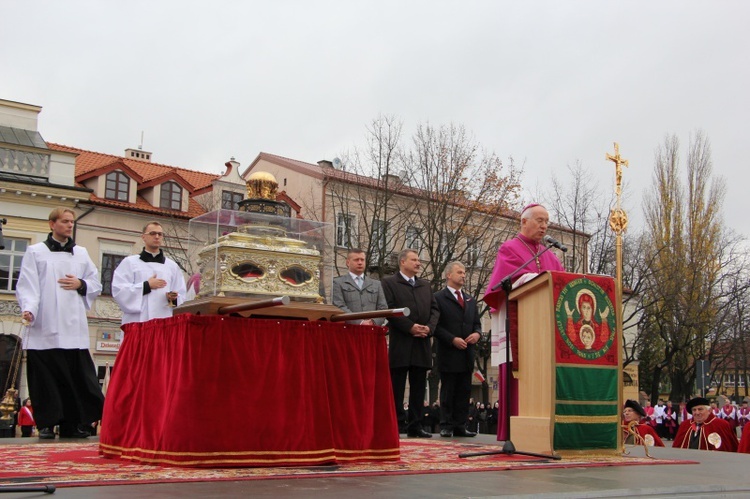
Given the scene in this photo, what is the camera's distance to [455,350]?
34.7ft

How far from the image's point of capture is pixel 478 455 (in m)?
7.32

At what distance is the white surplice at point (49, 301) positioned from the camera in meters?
9.13

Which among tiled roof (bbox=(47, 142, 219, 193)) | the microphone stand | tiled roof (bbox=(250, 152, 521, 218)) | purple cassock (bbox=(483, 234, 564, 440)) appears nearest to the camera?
the microphone stand

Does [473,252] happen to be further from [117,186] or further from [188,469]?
[188,469]

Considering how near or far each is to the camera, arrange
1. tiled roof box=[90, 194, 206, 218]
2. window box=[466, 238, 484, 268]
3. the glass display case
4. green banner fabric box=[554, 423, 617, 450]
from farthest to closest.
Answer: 1. tiled roof box=[90, 194, 206, 218]
2. window box=[466, 238, 484, 268]
3. green banner fabric box=[554, 423, 617, 450]
4. the glass display case

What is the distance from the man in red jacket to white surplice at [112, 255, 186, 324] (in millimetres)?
7409

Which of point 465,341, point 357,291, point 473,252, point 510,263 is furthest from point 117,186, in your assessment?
point 510,263

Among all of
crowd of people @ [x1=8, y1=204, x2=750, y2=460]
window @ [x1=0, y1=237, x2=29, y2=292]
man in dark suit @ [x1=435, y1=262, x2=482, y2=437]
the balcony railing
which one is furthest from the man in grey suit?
the balcony railing

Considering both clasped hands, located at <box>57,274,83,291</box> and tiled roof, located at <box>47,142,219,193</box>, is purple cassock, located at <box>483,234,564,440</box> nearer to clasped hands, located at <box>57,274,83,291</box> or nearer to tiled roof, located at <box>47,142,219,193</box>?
clasped hands, located at <box>57,274,83,291</box>

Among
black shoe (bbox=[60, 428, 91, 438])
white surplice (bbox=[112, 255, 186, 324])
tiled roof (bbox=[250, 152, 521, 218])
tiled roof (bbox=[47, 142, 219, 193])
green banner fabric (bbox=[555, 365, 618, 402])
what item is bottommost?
black shoe (bbox=[60, 428, 91, 438])

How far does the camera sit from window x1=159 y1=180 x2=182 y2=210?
127 ft

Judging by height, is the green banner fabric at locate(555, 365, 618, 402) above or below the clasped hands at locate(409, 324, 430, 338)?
below

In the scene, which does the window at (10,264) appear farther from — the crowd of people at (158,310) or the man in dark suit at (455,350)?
the man in dark suit at (455,350)

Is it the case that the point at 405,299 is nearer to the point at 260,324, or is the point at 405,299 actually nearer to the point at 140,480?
the point at 260,324
